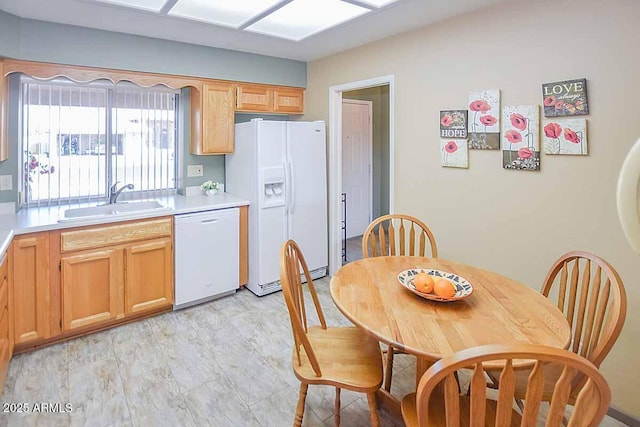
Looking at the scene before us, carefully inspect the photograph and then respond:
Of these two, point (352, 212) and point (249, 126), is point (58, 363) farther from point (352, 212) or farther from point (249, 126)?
point (352, 212)

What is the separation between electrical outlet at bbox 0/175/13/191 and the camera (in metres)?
2.88

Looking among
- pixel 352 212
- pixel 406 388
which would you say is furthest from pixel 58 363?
pixel 352 212

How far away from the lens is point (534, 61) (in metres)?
2.32

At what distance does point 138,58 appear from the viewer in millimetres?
3150

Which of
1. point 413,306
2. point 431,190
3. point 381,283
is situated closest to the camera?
point 413,306

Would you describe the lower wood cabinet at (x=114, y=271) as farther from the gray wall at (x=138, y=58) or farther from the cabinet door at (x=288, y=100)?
the cabinet door at (x=288, y=100)

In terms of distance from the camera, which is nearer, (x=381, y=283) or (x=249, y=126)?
(x=381, y=283)

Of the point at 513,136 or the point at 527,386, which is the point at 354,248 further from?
the point at 527,386

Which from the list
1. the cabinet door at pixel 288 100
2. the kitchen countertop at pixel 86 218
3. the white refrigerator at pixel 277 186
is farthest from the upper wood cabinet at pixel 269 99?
the kitchen countertop at pixel 86 218

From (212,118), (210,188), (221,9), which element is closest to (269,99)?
(212,118)

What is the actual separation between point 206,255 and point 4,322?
1473 millimetres

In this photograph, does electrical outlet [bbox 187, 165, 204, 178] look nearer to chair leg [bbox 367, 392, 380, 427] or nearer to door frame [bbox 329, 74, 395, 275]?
door frame [bbox 329, 74, 395, 275]

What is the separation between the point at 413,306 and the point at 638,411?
4.87 ft

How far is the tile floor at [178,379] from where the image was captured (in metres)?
2.04
